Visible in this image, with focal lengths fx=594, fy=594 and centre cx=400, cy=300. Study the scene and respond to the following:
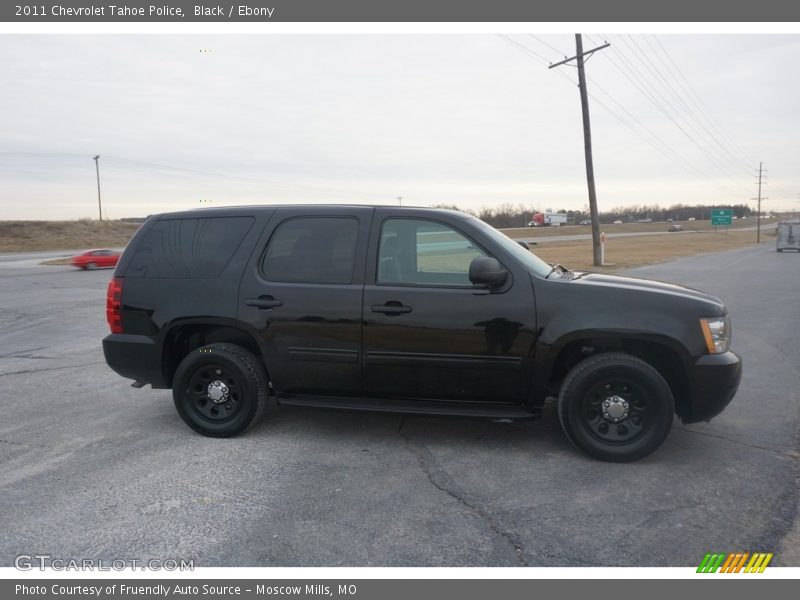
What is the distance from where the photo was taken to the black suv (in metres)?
4.20

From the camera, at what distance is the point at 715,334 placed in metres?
4.21

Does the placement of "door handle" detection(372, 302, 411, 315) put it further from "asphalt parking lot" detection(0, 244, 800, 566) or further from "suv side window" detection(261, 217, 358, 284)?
"asphalt parking lot" detection(0, 244, 800, 566)

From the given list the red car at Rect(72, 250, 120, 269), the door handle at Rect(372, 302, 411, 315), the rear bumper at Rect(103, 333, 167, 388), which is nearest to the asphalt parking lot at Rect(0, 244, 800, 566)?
the rear bumper at Rect(103, 333, 167, 388)

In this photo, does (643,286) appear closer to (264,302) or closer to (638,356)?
(638,356)

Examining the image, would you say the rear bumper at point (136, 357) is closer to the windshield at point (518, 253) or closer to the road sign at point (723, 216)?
the windshield at point (518, 253)

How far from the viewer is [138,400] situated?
591cm

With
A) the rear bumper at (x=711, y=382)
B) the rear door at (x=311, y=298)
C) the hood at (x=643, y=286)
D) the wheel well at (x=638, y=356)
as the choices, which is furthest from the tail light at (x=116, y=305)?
the rear bumper at (x=711, y=382)

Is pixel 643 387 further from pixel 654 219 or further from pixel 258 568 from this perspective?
pixel 654 219

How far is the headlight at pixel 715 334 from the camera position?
4164mm

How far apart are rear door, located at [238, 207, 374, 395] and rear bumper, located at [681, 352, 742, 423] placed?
7.94 feet

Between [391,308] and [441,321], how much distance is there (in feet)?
1.27

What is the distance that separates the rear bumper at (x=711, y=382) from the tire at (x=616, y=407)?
0.70 ft

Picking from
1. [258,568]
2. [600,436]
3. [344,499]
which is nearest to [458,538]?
[344,499]

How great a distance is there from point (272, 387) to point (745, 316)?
9.56 meters
